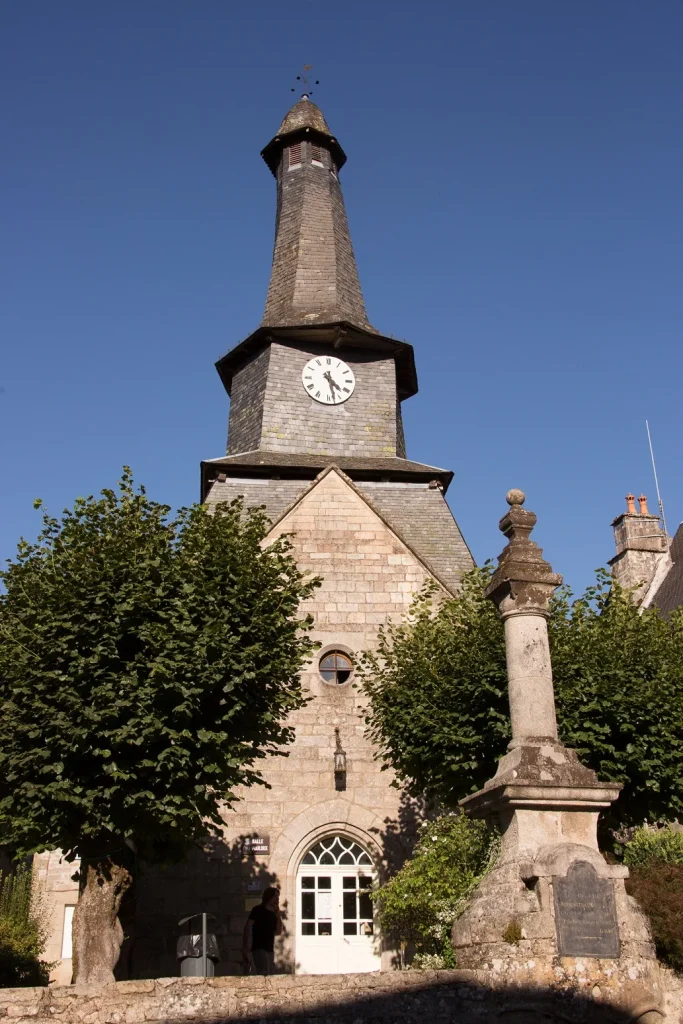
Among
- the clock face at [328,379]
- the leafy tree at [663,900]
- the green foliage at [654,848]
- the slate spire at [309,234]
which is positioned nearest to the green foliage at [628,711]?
the leafy tree at [663,900]

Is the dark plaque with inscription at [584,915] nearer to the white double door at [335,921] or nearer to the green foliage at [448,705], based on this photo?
the green foliage at [448,705]

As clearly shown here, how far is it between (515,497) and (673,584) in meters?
16.2

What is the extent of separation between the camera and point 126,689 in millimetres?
11320

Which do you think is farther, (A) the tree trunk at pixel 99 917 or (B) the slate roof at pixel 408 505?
(B) the slate roof at pixel 408 505

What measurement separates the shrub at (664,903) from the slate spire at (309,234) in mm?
15654

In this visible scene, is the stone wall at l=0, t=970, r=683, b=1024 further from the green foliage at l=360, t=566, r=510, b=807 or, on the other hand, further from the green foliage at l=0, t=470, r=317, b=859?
the green foliage at l=360, t=566, r=510, b=807

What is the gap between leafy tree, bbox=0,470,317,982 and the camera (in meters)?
11.0

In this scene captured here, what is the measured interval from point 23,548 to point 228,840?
18.5 ft

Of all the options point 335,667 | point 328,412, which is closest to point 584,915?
point 335,667

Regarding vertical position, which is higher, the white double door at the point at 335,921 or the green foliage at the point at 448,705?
the green foliage at the point at 448,705

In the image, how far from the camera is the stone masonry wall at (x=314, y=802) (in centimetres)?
1464

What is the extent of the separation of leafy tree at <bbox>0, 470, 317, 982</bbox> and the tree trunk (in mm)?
16

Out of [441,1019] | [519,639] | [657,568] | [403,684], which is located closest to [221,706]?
[403,684]

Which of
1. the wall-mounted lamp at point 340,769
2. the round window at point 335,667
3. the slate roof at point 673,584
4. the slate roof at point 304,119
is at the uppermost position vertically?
the slate roof at point 304,119
